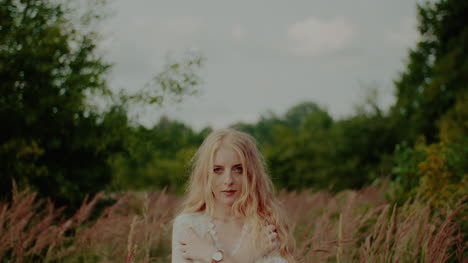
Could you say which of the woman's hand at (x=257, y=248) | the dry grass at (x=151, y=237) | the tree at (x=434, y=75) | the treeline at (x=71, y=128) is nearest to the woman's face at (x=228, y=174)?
the woman's hand at (x=257, y=248)

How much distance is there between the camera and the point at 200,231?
94.2 inches

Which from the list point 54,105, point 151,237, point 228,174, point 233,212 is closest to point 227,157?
point 228,174

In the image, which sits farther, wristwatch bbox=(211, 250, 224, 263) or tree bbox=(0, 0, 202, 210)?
tree bbox=(0, 0, 202, 210)

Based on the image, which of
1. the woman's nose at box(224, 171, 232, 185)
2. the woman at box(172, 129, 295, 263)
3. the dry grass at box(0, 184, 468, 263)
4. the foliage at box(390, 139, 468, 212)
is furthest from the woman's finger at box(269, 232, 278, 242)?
the foliage at box(390, 139, 468, 212)

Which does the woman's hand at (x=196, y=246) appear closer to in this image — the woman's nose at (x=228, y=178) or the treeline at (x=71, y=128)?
the woman's nose at (x=228, y=178)

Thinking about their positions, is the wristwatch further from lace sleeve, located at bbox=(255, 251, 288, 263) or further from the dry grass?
the dry grass

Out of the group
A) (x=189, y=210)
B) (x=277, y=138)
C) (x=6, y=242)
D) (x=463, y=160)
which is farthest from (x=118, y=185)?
(x=277, y=138)

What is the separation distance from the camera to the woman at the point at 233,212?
2.32 meters

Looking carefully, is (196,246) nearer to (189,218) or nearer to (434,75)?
(189,218)

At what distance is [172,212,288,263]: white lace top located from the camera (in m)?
2.32

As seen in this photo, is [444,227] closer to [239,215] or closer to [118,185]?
[239,215]

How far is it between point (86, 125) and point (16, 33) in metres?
1.26

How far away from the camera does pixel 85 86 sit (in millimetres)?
5246

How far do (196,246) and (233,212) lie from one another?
0.30m
